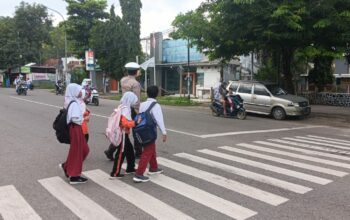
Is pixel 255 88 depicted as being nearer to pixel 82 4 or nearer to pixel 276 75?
pixel 276 75

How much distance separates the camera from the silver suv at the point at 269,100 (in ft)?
52.6

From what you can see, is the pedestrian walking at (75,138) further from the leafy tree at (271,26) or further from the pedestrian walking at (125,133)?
the leafy tree at (271,26)

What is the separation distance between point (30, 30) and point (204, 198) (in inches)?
2219

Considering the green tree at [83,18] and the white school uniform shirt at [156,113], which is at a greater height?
the green tree at [83,18]

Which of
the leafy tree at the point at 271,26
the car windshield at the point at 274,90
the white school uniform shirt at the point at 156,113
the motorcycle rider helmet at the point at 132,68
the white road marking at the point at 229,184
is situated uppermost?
the leafy tree at the point at 271,26

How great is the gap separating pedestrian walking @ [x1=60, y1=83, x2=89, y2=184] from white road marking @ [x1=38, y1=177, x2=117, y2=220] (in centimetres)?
21

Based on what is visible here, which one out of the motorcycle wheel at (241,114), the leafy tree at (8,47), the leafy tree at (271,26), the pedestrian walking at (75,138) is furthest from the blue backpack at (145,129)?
the leafy tree at (8,47)

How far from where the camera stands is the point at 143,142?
5.98 m

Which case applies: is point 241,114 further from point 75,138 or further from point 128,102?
point 75,138

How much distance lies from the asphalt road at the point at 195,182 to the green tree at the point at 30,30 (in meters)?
48.7

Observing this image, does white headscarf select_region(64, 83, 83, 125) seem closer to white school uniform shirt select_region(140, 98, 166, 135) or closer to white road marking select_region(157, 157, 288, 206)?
white school uniform shirt select_region(140, 98, 166, 135)

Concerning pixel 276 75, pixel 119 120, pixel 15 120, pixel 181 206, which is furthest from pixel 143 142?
pixel 276 75

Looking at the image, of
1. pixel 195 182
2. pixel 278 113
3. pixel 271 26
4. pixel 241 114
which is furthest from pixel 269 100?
pixel 195 182

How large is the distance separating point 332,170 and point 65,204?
465 cm
